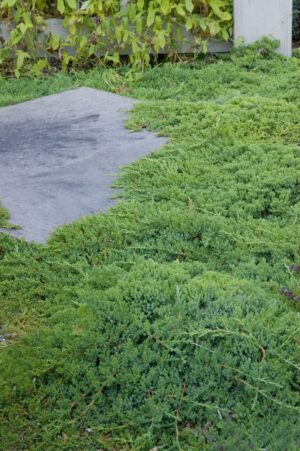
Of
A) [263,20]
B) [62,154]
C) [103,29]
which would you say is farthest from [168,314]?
[263,20]

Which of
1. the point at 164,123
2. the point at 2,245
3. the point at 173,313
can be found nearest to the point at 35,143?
the point at 164,123

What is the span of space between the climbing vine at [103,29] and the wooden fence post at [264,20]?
0.37 feet

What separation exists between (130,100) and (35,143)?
93cm

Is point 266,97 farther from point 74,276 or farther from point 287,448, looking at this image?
point 287,448

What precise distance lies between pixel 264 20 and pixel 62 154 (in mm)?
2868

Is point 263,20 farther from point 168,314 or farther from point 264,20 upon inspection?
point 168,314

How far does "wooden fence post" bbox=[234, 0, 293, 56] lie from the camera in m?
6.26

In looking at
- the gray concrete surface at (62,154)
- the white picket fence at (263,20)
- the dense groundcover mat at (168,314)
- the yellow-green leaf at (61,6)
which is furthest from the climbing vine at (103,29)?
the dense groundcover mat at (168,314)

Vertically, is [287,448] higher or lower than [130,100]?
lower

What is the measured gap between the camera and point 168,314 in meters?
2.56

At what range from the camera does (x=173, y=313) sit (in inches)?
101

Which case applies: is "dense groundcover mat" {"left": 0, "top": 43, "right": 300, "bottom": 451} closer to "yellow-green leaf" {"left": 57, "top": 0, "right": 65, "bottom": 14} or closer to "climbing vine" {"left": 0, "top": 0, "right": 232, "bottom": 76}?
"climbing vine" {"left": 0, "top": 0, "right": 232, "bottom": 76}

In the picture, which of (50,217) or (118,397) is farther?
(50,217)

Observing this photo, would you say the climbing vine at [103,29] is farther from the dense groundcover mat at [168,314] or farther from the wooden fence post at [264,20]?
the dense groundcover mat at [168,314]
